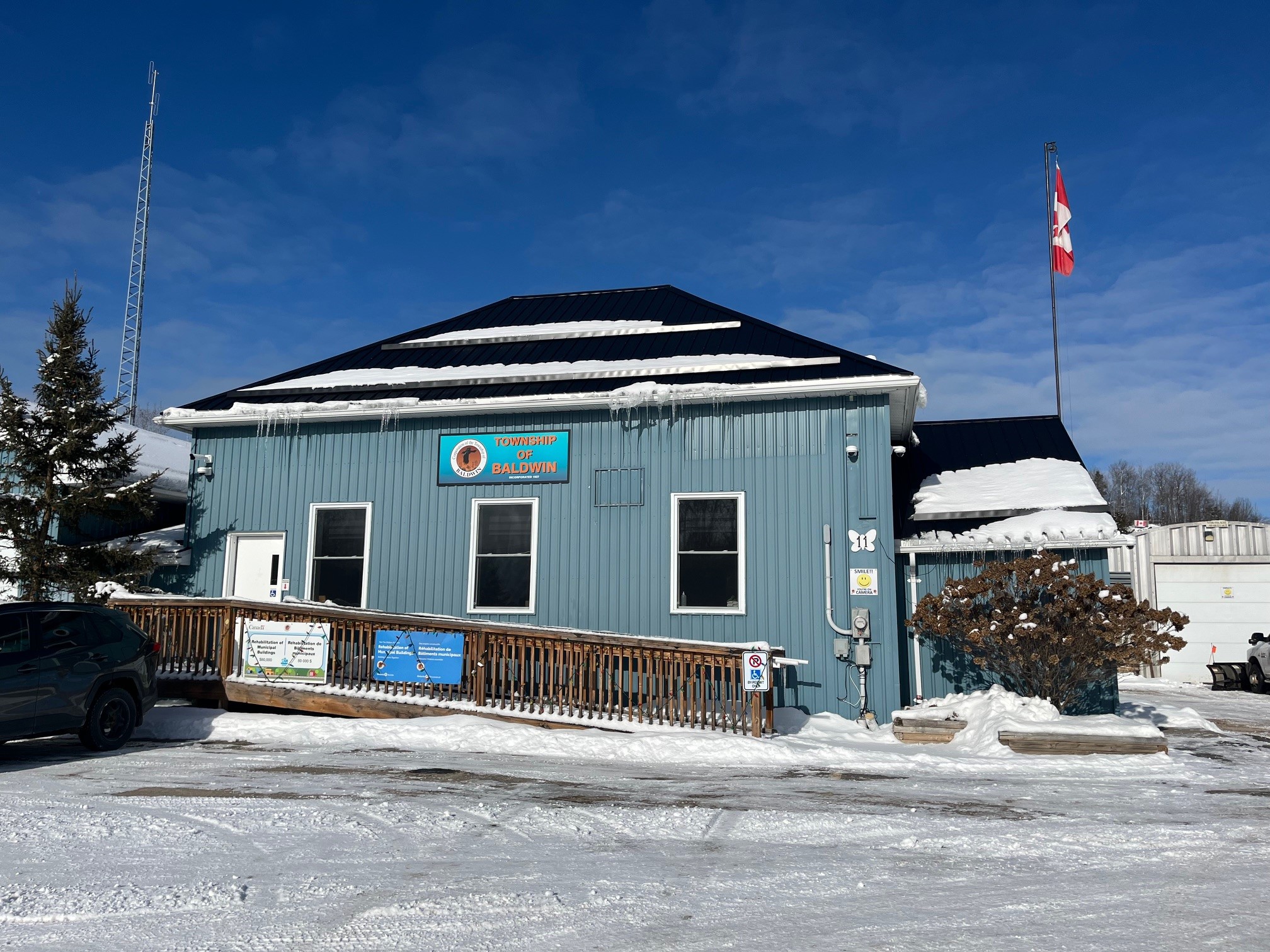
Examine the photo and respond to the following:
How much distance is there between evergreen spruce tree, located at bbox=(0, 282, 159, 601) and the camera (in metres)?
14.2

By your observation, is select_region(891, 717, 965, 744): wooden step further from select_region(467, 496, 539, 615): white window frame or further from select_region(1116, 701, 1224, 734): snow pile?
select_region(467, 496, 539, 615): white window frame

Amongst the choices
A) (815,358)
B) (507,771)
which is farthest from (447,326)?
(507,771)

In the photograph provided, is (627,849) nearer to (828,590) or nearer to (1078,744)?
(1078,744)

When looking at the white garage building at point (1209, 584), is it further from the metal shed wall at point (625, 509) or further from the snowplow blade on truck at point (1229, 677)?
the metal shed wall at point (625, 509)

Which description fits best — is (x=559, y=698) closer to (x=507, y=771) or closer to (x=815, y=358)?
(x=507, y=771)

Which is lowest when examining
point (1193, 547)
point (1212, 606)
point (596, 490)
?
point (1212, 606)

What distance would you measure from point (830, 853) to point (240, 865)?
327 centimetres

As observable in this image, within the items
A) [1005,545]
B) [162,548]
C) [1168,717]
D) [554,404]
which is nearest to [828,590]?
[1005,545]

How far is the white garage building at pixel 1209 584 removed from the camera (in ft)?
78.6

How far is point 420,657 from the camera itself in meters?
12.1

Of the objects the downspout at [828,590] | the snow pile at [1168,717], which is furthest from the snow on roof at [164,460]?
the snow pile at [1168,717]

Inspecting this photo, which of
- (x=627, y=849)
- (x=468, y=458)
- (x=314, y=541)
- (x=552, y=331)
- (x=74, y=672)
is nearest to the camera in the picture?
(x=627, y=849)

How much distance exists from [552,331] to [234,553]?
636cm

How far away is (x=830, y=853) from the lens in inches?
228
